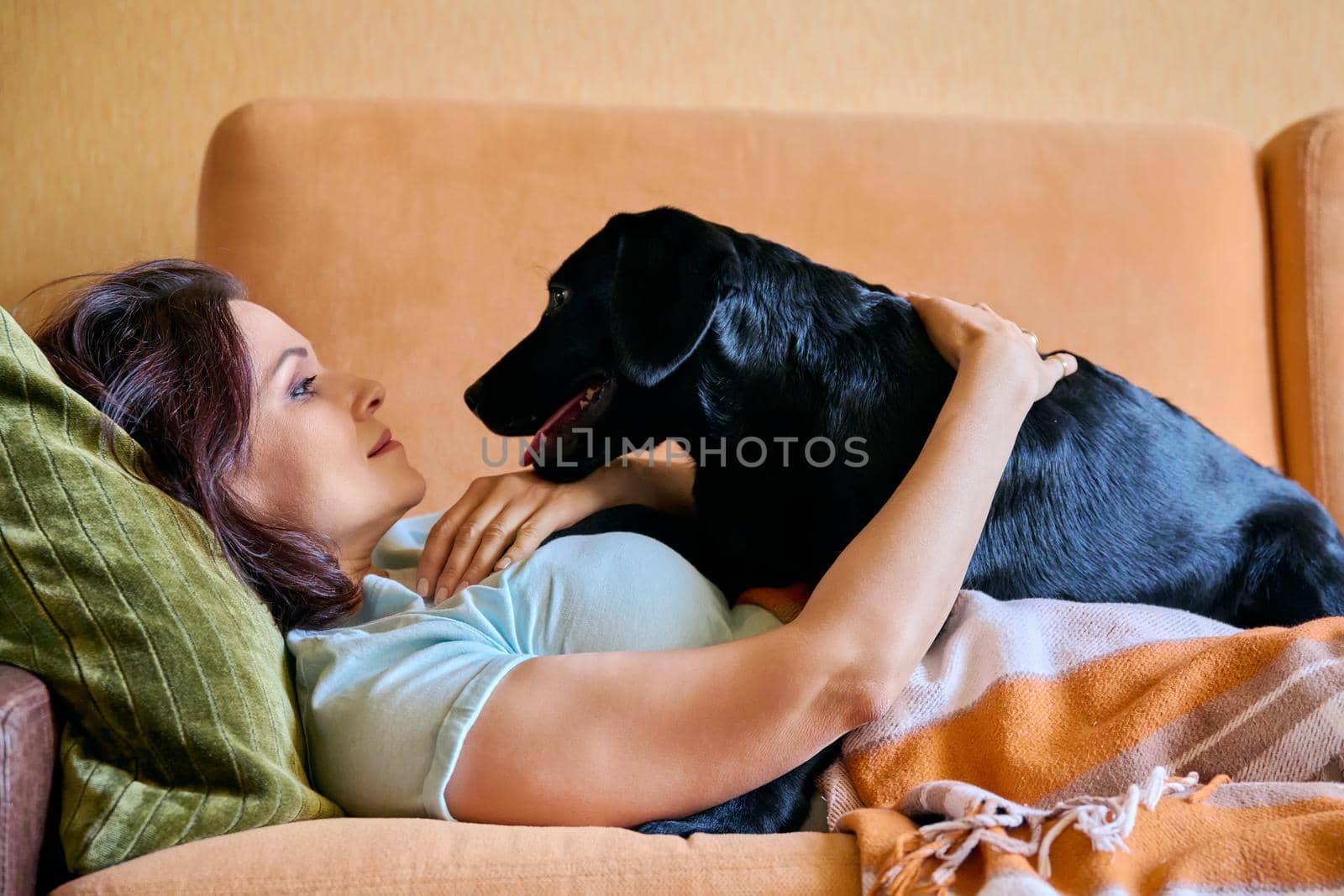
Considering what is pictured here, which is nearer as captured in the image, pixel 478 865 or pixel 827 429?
pixel 478 865

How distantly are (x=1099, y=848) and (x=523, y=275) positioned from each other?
1214mm

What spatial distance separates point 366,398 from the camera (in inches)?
43.4

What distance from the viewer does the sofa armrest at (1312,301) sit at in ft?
5.41

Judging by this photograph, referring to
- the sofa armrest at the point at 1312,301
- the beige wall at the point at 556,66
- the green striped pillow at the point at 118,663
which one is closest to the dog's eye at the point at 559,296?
the green striped pillow at the point at 118,663

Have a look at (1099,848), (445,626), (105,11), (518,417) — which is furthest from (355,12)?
(1099,848)

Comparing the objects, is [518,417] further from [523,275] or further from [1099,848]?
[1099,848]

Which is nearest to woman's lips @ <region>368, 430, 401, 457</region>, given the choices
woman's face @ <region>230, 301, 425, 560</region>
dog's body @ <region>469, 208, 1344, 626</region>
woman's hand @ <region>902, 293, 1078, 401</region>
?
woman's face @ <region>230, 301, 425, 560</region>

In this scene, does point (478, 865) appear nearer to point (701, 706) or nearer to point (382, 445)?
point (701, 706)

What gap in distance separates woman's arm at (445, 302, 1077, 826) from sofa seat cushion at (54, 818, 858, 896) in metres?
0.04

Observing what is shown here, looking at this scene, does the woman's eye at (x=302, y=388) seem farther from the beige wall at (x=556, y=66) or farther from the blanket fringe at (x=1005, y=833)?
the beige wall at (x=556, y=66)

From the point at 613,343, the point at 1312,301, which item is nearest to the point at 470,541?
the point at 613,343

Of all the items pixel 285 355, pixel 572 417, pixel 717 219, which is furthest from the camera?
pixel 717 219

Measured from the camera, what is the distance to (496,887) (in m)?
0.72

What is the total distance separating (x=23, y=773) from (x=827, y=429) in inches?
29.6
